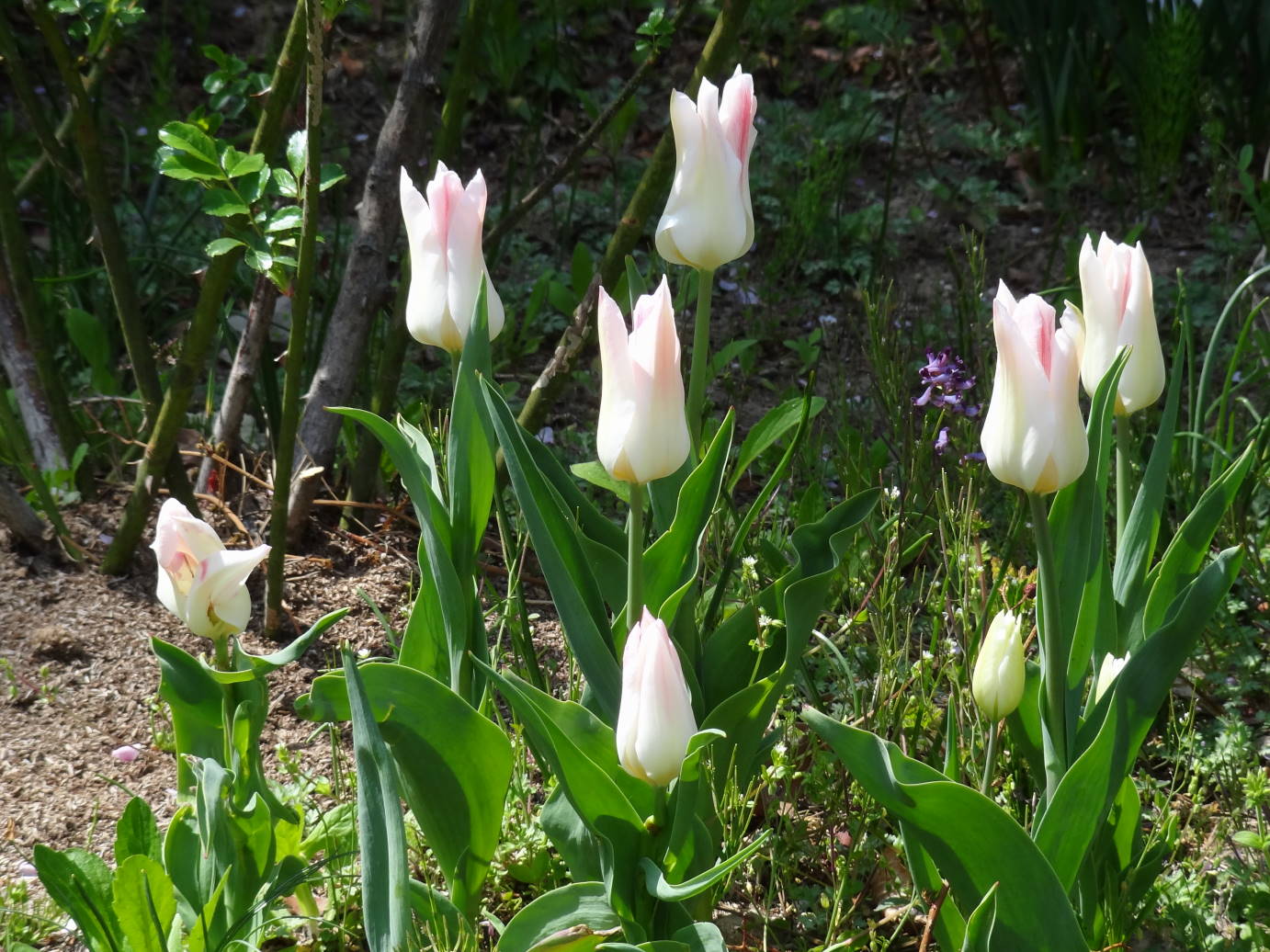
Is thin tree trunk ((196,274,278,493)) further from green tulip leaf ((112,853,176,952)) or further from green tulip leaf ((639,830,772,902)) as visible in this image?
green tulip leaf ((639,830,772,902))

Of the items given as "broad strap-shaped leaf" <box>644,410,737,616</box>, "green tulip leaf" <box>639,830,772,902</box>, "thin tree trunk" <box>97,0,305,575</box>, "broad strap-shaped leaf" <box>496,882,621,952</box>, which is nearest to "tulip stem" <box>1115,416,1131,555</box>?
"broad strap-shaped leaf" <box>644,410,737,616</box>

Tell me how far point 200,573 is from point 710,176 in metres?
0.62

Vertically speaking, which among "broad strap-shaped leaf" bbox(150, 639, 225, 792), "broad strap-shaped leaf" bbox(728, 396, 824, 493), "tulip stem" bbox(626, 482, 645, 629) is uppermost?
"broad strap-shaped leaf" bbox(728, 396, 824, 493)

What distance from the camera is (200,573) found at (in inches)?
47.2

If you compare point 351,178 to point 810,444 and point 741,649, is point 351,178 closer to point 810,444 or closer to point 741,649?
point 810,444

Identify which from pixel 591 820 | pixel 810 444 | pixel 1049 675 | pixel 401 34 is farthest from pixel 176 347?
pixel 401 34

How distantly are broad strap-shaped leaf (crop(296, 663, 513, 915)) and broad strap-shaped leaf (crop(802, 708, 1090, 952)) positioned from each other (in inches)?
14.3

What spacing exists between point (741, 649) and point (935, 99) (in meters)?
3.24

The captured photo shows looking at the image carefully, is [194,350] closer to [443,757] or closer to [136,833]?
[136,833]

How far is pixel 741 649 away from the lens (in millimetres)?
1430

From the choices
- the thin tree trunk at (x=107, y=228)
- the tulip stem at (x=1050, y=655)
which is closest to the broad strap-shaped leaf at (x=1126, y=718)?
the tulip stem at (x=1050, y=655)

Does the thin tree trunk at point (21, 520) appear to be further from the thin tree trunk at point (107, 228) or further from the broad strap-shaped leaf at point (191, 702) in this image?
the broad strap-shaped leaf at point (191, 702)

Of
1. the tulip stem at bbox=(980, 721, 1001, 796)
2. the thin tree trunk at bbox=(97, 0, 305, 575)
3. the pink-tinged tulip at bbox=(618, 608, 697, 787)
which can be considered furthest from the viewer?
the thin tree trunk at bbox=(97, 0, 305, 575)

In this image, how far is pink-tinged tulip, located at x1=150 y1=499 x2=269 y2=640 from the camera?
1201 mm
